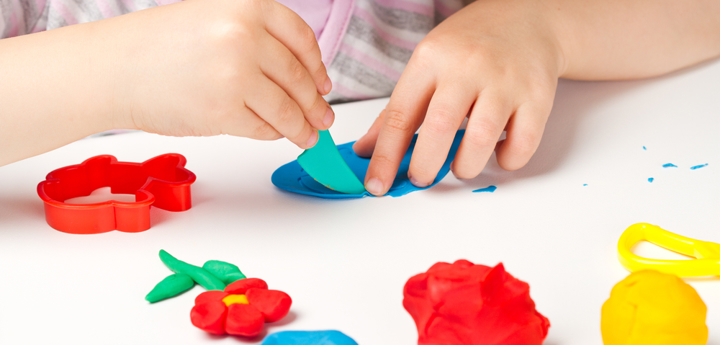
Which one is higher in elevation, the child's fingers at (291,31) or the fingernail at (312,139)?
the child's fingers at (291,31)

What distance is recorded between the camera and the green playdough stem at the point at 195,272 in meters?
0.40

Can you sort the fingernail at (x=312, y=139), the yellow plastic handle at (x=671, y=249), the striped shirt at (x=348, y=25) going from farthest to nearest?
the striped shirt at (x=348, y=25), the fingernail at (x=312, y=139), the yellow plastic handle at (x=671, y=249)

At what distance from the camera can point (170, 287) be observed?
1.28 feet

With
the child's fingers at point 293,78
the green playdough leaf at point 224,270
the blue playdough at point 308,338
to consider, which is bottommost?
the green playdough leaf at point 224,270

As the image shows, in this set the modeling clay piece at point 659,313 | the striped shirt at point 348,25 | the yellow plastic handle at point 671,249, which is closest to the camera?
the modeling clay piece at point 659,313

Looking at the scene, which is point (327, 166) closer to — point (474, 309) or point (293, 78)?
point (293, 78)

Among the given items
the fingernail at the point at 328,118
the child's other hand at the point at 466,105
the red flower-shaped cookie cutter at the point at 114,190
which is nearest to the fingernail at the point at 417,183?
the child's other hand at the point at 466,105

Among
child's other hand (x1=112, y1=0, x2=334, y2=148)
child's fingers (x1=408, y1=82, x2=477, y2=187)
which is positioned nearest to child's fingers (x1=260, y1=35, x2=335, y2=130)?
child's other hand (x1=112, y1=0, x2=334, y2=148)

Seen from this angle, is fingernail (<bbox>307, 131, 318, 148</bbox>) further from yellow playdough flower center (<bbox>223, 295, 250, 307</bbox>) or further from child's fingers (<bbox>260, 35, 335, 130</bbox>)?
yellow playdough flower center (<bbox>223, 295, 250, 307</bbox>)

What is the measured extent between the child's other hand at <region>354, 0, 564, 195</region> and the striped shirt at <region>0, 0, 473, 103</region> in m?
0.19

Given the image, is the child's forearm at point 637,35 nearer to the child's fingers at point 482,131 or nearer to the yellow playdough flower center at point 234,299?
the child's fingers at point 482,131

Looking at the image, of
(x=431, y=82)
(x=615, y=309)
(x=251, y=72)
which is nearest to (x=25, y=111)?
(x=251, y=72)

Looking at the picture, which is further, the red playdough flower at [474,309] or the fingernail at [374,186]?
the fingernail at [374,186]

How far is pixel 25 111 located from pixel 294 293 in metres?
0.31
